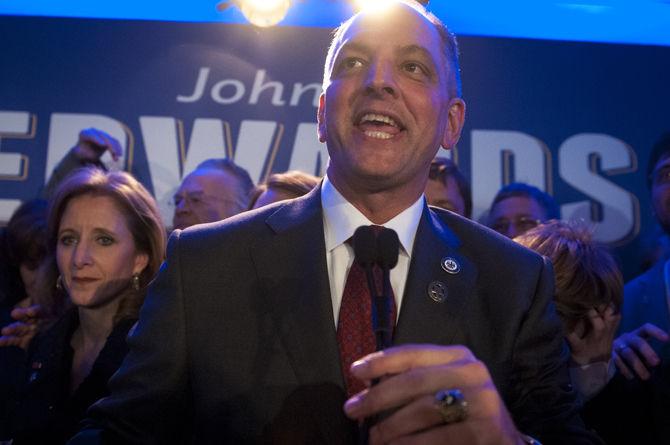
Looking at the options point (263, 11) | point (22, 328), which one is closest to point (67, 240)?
point (22, 328)

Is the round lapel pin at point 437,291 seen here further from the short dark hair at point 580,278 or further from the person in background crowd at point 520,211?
the person in background crowd at point 520,211

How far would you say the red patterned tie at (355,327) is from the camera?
1318mm

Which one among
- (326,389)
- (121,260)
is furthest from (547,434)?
(121,260)

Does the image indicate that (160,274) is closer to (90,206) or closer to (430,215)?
(430,215)

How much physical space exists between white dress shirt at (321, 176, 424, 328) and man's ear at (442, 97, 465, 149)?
8.3 inches

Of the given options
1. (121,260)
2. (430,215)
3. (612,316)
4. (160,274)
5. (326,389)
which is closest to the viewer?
(326,389)

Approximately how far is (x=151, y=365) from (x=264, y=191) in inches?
69.3

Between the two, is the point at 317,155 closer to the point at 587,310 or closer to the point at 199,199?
the point at 199,199

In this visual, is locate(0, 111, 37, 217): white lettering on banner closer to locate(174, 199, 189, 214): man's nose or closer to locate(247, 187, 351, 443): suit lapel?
locate(174, 199, 189, 214): man's nose

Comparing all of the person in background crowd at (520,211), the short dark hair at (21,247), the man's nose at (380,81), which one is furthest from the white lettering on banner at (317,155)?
the man's nose at (380,81)

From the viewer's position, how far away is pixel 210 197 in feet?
11.3

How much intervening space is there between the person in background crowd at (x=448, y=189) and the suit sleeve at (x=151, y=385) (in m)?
1.95

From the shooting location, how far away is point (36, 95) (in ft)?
13.9

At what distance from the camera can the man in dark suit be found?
4.32 feet
